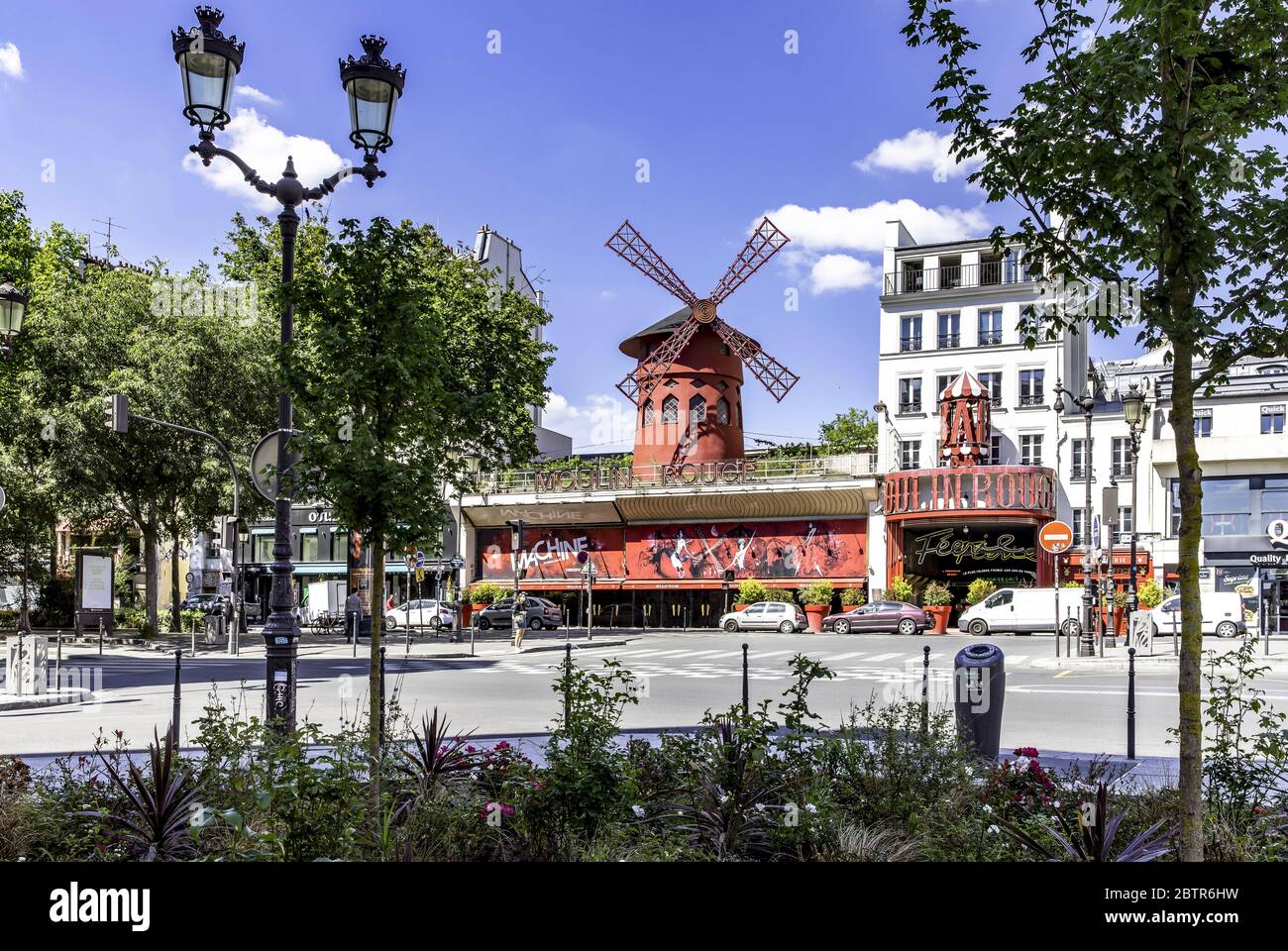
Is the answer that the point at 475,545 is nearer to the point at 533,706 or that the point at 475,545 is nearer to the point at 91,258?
the point at 91,258

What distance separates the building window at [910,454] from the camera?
4644 cm

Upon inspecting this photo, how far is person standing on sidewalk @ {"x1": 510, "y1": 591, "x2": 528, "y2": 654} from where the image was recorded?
103 feet

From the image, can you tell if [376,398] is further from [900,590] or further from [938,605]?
[900,590]

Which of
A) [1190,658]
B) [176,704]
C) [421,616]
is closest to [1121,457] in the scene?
[421,616]

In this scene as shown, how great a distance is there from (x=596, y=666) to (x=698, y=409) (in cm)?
2753

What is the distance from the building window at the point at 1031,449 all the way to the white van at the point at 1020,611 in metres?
10.3

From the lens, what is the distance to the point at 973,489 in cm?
4188

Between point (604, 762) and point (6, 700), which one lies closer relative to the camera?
point (604, 762)

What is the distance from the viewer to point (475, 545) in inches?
2121

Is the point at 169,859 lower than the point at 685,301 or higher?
lower

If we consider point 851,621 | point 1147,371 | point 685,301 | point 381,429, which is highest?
point 685,301
